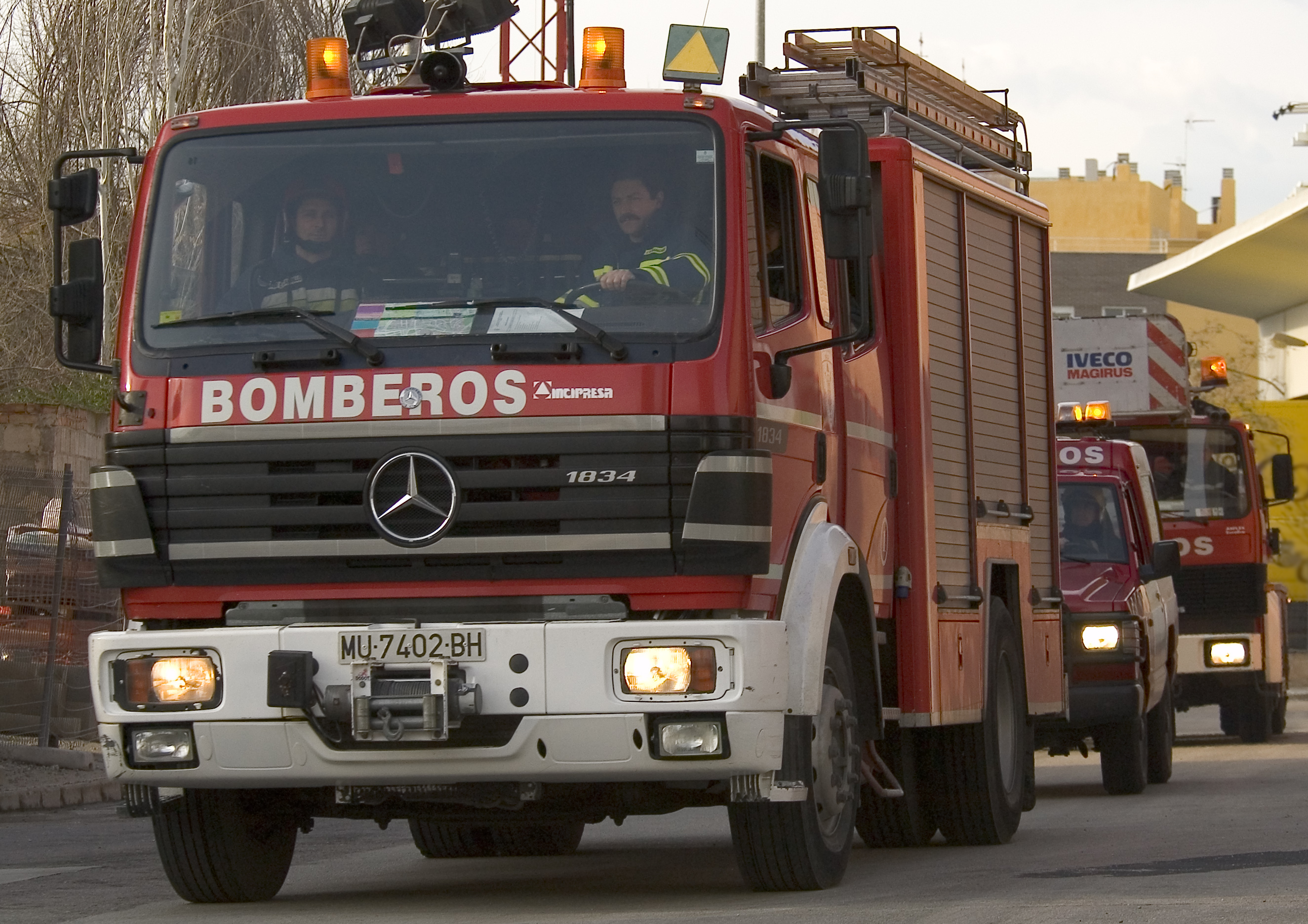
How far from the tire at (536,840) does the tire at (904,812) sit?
4.44ft

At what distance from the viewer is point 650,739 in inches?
308

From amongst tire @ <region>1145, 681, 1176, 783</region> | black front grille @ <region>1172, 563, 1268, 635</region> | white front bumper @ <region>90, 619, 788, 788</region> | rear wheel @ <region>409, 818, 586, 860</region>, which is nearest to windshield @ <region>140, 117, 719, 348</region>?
white front bumper @ <region>90, 619, 788, 788</region>

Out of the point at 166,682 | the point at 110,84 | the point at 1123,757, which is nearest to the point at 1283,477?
the point at 1123,757

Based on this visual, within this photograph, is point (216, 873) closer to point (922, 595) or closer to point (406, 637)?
point (406, 637)

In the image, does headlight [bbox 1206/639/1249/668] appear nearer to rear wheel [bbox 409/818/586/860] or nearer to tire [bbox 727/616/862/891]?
rear wheel [bbox 409/818/586/860]

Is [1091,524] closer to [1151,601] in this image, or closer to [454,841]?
[1151,601]

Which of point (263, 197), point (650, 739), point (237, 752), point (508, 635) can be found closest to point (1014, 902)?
point (650, 739)

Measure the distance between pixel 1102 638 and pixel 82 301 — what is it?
8399 millimetres

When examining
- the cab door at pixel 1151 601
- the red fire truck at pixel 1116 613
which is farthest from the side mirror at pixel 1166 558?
the cab door at pixel 1151 601

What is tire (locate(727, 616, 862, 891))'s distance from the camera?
835cm

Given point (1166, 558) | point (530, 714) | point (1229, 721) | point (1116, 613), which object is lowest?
point (1229, 721)

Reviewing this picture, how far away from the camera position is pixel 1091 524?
52.9 ft

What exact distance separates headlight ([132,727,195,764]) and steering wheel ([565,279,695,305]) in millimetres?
1959

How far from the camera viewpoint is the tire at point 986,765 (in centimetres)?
1122
